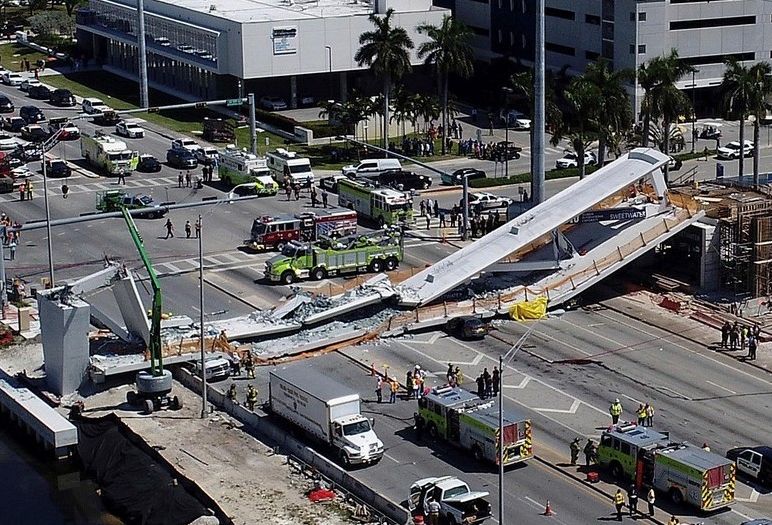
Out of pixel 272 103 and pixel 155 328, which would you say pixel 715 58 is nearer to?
pixel 272 103

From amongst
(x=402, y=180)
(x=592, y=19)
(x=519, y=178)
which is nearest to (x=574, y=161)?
(x=519, y=178)

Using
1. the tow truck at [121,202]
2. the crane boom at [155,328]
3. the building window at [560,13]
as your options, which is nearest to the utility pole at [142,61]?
the tow truck at [121,202]

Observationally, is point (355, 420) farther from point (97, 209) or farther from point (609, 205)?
point (97, 209)

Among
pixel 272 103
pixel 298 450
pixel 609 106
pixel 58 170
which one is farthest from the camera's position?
pixel 272 103

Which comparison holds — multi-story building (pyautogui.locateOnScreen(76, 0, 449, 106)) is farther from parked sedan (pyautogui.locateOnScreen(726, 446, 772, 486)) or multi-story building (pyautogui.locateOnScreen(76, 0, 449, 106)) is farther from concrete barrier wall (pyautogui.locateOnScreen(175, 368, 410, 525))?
parked sedan (pyautogui.locateOnScreen(726, 446, 772, 486))

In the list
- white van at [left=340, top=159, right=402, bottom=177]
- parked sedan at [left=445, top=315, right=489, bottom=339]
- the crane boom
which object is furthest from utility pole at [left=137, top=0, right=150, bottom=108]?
the crane boom

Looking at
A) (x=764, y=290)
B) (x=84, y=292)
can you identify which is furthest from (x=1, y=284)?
(x=764, y=290)

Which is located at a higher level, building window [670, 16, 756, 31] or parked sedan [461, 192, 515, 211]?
building window [670, 16, 756, 31]
